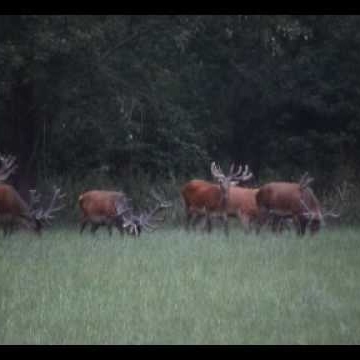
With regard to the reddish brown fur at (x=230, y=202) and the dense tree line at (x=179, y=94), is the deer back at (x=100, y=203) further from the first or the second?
the dense tree line at (x=179, y=94)

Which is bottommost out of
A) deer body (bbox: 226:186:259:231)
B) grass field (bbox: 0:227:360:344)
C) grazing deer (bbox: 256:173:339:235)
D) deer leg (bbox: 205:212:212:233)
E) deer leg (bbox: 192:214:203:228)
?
deer leg (bbox: 192:214:203:228)

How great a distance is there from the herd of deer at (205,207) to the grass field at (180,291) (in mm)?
2412

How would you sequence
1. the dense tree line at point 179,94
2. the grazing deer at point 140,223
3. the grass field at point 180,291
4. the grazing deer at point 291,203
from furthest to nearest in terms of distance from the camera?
the dense tree line at point 179,94 < the grazing deer at point 291,203 < the grazing deer at point 140,223 < the grass field at point 180,291

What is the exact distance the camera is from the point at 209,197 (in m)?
21.1

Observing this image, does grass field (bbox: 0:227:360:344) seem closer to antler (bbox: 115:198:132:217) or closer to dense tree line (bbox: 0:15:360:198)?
antler (bbox: 115:198:132:217)

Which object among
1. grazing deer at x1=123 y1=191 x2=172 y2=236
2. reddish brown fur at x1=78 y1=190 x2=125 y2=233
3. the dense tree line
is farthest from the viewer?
the dense tree line

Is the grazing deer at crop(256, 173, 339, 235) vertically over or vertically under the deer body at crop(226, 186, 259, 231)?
over

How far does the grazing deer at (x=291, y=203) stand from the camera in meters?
19.5

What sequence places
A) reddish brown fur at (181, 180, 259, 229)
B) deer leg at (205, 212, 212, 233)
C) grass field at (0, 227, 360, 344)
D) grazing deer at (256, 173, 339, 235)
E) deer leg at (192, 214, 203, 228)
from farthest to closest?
→ deer leg at (192, 214, 203, 228) → reddish brown fur at (181, 180, 259, 229) → deer leg at (205, 212, 212, 233) → grazing deer at (256, 173, 339, 235) → grass field at (0, 227, 360, 344)

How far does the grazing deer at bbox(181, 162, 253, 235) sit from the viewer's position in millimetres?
20223

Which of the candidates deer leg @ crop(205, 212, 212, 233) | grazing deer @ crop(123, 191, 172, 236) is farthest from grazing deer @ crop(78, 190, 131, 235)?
deer leg @ crop(205, 212, 212, 233)

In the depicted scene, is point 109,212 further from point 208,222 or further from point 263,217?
point 263,217

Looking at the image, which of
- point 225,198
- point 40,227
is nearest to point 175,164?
point 225,198

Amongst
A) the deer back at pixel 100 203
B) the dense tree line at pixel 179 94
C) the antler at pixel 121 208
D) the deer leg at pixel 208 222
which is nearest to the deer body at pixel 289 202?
the deer leg at pixel 208 222
